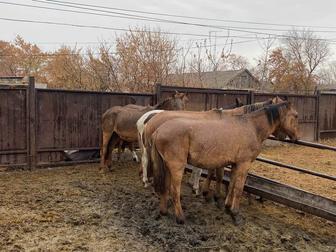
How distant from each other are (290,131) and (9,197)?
391cm

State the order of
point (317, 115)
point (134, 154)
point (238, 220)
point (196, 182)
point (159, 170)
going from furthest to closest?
1. point (317, 115)
2. point (134, 154)
3. point (196, 182)
4. point (159, 170)
5. point (238, 220)

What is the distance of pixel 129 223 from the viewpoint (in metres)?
3.91

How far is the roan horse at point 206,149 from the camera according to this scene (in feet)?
12.6

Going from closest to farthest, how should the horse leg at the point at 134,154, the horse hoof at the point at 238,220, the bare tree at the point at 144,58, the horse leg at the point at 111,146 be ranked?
1. the horse hoof at the point at 238,220
2. the horse leg at the point at 111,146
3. the horse leg at the point at 134,154
4. the bare tree at the point at 144,58

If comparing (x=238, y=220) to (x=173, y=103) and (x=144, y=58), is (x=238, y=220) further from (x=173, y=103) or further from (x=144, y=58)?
(x=144, y=58)

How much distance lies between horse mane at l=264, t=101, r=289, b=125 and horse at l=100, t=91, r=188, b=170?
8.10 feet

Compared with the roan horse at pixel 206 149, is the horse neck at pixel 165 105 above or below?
above

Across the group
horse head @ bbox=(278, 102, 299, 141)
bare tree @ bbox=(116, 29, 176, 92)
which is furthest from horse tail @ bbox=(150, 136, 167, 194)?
bare tree @ bbox=(116, 29, 176, 92)

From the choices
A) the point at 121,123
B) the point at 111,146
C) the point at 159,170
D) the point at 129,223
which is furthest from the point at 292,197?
the point at 111,146

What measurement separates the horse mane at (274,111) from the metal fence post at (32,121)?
4256mm

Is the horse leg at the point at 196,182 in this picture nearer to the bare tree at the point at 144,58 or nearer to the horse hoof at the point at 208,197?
the horse hoof at the point at 208,197

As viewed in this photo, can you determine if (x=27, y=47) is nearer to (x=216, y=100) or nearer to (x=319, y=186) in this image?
(x=216, y=100)

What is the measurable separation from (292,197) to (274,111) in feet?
3.56

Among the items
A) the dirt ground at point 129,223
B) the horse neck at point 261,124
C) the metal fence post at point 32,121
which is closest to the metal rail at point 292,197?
the dirt ground at point 129,223
